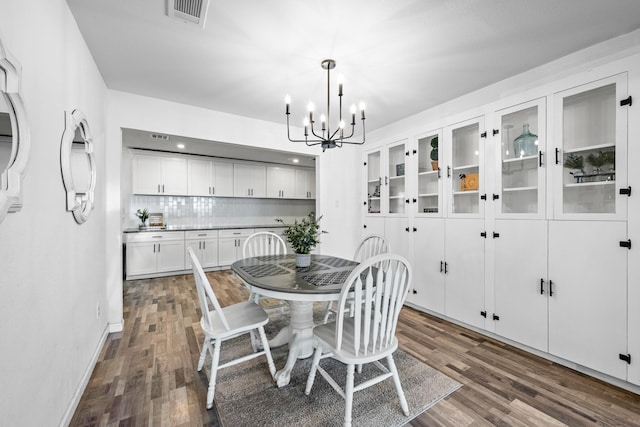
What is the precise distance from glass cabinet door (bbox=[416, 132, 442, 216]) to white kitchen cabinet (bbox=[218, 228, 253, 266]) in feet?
12.2

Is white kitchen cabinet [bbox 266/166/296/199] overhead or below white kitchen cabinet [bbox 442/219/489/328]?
overhead

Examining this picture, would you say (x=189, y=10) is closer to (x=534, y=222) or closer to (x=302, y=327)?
(x=302, y=327)

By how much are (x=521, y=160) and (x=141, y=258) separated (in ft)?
18.4

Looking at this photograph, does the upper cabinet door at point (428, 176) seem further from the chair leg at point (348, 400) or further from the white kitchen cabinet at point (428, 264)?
the chair leg at point (348, 400)

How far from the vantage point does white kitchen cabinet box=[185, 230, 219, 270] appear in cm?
516

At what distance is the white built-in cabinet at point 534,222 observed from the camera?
194 centimetres

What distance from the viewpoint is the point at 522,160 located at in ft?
8.06

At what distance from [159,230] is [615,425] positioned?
575 cm

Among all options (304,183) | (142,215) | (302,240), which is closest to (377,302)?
(302,240)

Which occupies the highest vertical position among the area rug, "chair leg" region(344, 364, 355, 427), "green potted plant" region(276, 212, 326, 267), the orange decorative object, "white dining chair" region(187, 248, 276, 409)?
the orange decorative object

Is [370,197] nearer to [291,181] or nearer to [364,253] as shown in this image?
[364,253]

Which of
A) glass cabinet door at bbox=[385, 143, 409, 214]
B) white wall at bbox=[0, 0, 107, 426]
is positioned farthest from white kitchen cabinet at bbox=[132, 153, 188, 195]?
glass cabinet door at bbox=[385, 143, 409, 214]

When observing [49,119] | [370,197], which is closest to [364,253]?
[370,197]

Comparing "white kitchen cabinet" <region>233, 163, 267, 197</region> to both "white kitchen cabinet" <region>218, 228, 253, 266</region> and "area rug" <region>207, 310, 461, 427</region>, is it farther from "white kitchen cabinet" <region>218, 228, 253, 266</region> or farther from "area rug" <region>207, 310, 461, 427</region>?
"area rug" <region>207, 310, 461, 427</region>
